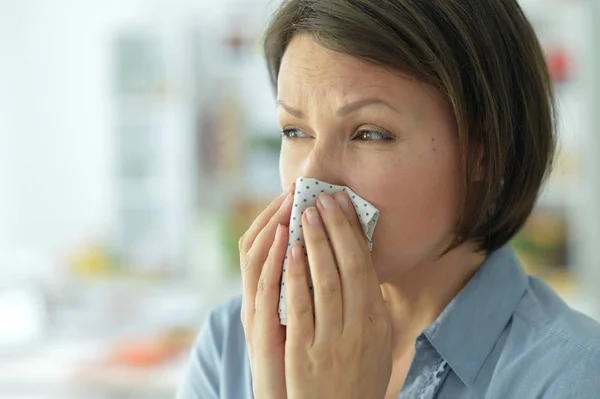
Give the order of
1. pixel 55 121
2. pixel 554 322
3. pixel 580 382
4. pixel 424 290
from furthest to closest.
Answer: pixel 55 121
pixel 424 290
pixel 554 322
pixel 580 382

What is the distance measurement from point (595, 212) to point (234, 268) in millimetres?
1712

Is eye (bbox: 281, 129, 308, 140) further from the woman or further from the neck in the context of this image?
the neck

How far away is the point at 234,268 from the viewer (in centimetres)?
386

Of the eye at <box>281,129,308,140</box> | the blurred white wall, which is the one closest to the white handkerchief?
the eye at <box>281,129,308,140</box>

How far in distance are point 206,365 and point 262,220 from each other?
353 mm

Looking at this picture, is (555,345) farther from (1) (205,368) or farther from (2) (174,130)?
(2) (174,130)

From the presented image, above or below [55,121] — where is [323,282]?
below

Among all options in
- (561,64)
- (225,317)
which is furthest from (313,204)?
(561,64)

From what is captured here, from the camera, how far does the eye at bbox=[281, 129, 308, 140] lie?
1.15 m

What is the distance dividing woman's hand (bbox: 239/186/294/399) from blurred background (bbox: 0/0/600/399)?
1.81 meters

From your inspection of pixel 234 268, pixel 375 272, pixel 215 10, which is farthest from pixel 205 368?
pixel 215 10

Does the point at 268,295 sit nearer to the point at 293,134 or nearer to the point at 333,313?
the point at 333,313

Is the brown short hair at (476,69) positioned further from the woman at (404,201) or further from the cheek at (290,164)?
the cheek at (290,164)

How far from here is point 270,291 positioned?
1.08 m
